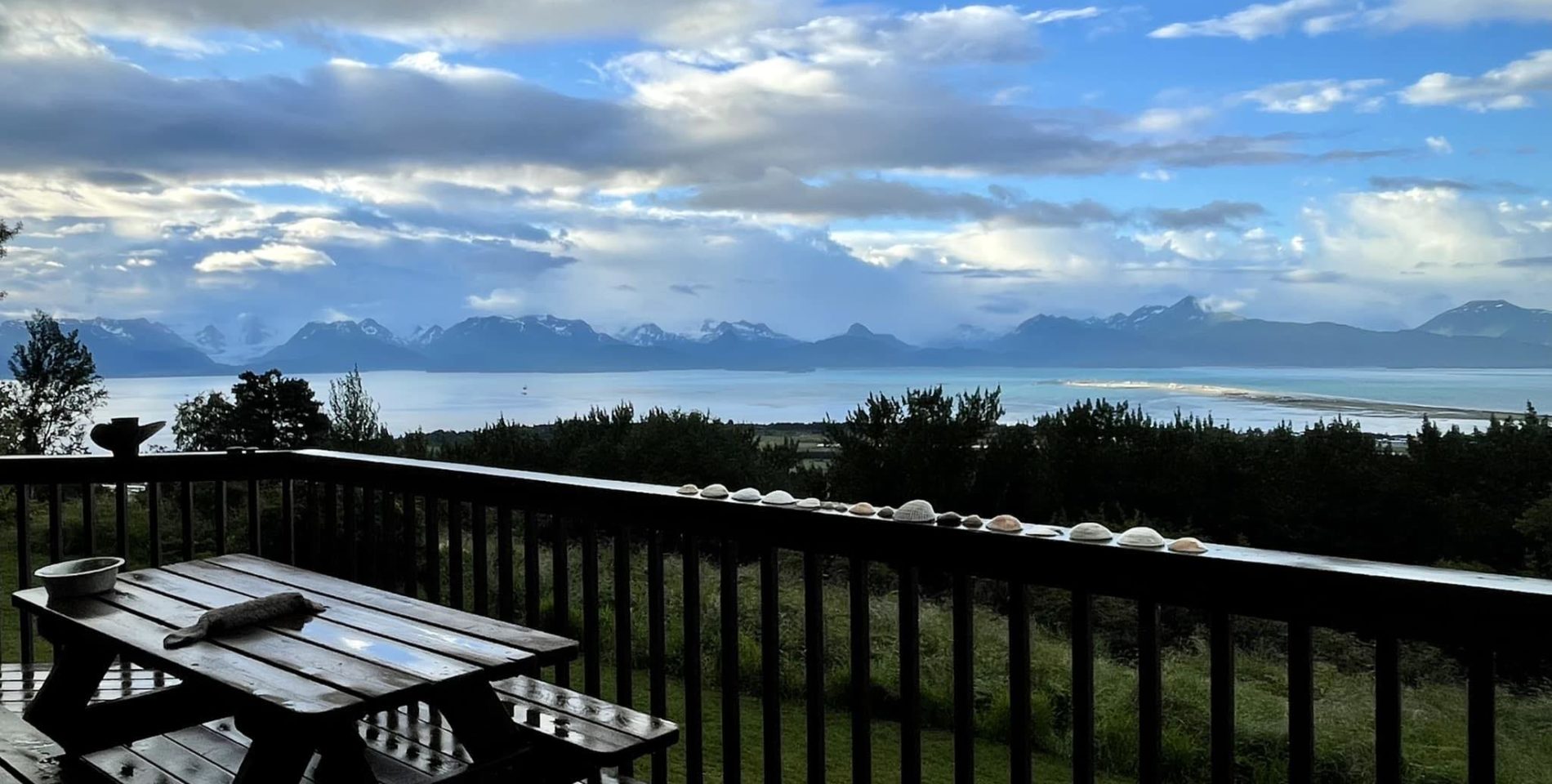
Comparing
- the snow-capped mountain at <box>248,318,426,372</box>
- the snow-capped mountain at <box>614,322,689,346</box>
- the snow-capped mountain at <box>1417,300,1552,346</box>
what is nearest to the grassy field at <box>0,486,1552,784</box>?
the snow-capped mountain at <box>1417,300,1552,346</box>

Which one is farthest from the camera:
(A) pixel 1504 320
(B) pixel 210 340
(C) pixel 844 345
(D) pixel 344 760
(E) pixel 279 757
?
(C) pixel 844 345

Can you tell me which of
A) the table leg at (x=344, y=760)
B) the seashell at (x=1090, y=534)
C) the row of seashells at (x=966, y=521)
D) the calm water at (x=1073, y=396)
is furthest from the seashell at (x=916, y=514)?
the calm water at (x=1073, y=396)

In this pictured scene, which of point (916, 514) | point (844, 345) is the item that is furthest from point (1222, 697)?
point (844, 345)

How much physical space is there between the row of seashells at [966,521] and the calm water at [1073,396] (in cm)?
1597

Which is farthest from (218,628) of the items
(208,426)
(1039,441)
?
(208,426)

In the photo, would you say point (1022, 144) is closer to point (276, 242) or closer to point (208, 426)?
point (276, 242)

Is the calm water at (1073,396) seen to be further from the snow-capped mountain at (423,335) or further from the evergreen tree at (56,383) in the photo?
the snow-capped mountain at (423,335)

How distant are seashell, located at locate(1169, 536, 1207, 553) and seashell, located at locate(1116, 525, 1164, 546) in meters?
0.02

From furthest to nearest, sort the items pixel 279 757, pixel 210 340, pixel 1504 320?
pixel 210 340 → pixel 1504 320 → pixel 279 757

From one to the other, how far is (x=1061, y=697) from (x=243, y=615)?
6.08m

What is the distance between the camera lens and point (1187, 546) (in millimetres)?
1540

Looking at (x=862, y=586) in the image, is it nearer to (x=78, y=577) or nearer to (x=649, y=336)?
(x=78, y=577)

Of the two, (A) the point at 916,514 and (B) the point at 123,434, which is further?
(B) the point at 123,434

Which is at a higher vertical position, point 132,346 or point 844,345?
point 132,346
